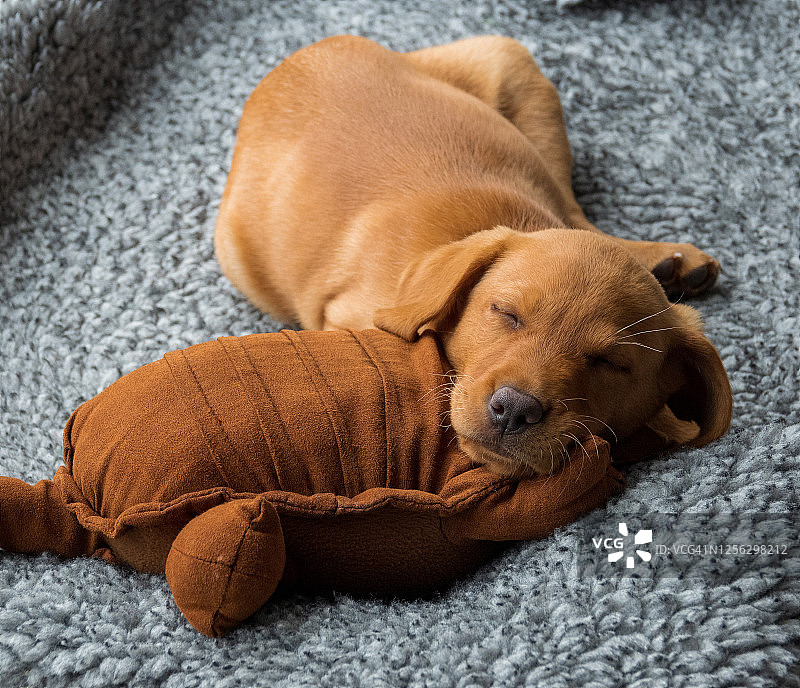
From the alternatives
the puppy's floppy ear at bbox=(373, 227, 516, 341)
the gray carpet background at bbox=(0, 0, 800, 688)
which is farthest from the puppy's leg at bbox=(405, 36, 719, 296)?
the puppy's floppy ear at bbox=(373, 227, 516, 341)

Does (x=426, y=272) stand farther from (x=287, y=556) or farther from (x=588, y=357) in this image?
(x=287, y=556)

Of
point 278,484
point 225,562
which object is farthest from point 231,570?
point 278,484

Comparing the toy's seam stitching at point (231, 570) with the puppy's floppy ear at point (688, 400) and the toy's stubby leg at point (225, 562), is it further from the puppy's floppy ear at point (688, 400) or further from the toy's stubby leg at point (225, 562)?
the puppy's floppy ear at point (688, 400)

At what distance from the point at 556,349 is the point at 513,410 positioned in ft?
0.63

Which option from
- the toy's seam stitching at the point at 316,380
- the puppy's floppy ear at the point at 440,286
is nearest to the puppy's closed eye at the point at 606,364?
the puppy's floppy ear at the point at 440,286

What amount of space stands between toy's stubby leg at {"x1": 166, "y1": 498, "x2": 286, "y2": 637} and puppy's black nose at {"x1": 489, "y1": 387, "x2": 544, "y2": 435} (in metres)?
0.53

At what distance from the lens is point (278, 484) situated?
1.93m

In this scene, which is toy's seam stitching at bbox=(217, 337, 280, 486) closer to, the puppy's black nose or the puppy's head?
the puppy's head

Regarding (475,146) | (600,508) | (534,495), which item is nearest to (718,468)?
(600,508)

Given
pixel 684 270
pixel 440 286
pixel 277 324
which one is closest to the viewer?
pixel 440 286

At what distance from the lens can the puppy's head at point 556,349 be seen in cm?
196

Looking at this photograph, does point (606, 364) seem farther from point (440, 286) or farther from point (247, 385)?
point (247, 385)

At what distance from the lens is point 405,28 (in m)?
3.88

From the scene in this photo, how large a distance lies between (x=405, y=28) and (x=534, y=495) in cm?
259
